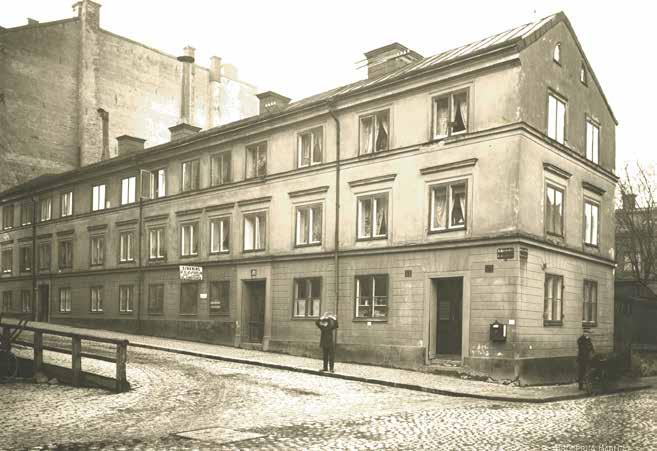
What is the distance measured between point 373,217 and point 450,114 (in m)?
4.35

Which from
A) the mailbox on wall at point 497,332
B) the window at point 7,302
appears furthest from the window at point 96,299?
the mailbox on wall at point 497,332

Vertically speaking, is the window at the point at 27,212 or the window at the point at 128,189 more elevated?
the window at the point at 128,189

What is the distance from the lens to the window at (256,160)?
91.0 ft

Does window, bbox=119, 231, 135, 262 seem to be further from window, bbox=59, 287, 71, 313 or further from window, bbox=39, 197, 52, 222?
window, bbox=39, 197, 52, 222

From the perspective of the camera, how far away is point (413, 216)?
22.0 metres

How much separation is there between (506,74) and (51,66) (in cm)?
3205

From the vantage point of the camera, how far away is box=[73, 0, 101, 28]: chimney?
43972mm

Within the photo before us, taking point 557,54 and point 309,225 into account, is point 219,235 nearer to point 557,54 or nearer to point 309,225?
point 309,225

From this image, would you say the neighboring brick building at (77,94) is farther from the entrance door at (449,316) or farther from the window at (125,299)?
the entrance door at (449,316)

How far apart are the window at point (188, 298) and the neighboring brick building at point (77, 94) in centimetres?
1757

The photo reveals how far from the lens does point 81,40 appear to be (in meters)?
43.9

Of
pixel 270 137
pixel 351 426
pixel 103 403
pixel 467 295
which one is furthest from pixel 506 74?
pixel 103 403

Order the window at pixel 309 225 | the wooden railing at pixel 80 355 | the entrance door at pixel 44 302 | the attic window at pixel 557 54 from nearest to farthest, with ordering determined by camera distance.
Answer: the wooden railing at pixel 80 355 → the attic window at pixel 557 54 → the window at pixel 309 225 → the entrance door at pixel 44 302

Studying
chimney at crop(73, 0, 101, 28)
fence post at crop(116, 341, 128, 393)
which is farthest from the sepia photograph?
chimney at crop(73, 0, 101, 28)
